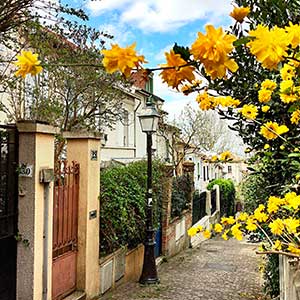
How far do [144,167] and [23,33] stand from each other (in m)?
3.90

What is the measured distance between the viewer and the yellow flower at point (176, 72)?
4.30 ft

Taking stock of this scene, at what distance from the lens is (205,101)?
3625 millimetres

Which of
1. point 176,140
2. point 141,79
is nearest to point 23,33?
point 141,79

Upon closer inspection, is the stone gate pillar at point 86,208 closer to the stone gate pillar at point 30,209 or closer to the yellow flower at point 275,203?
the stone gate pillar at point 30,209

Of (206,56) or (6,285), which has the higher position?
(206,56)

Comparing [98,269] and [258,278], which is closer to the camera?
[98,269]

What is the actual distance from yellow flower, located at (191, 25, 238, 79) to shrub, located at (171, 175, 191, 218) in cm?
1130

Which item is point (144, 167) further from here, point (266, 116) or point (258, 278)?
point (266, 116)

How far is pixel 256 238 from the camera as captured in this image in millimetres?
6070

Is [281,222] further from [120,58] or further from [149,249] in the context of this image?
[149,249]

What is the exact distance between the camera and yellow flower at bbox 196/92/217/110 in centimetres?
362

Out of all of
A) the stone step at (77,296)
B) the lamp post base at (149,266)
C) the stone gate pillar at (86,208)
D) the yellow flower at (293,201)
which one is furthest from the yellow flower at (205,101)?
the lamp post base at (149,266)

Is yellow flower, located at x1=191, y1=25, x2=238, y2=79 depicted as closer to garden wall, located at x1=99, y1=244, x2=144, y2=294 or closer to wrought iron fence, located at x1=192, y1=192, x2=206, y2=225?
garden wall, located at x1=99, y1=244, x2=144, y2=294

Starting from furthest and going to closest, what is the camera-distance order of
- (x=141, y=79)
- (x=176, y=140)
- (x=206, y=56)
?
(x=176, y=140) < (x=141, y=79) < (x=206, y=56)
